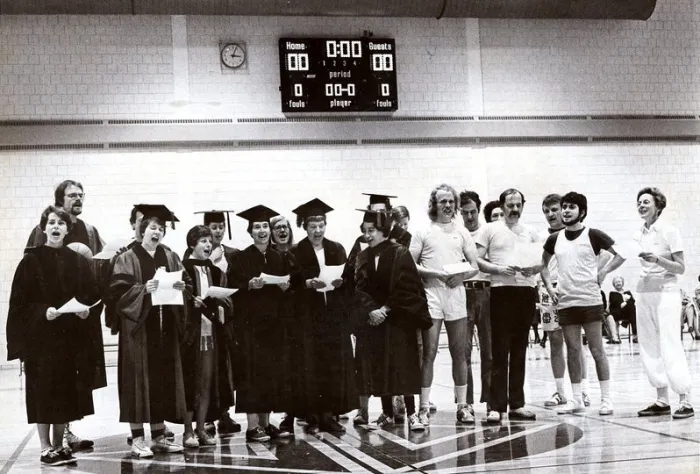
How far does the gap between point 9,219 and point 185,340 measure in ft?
34.3

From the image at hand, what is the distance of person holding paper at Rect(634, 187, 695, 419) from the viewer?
6.20 metres

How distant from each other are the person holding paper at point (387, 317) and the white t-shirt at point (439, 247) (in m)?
0.25

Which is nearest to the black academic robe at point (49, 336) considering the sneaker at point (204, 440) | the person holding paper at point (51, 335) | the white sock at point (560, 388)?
the person holding paper at point (51, 335)

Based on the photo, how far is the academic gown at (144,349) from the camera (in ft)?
18.4

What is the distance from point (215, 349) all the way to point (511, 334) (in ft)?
7.88

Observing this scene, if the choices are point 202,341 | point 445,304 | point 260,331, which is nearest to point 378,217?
point 445,304

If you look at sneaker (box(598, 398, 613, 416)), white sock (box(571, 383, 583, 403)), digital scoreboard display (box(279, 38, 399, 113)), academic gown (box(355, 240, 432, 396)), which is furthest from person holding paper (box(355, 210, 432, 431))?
digital scoreboard display (box(279, 38, 399, 113))

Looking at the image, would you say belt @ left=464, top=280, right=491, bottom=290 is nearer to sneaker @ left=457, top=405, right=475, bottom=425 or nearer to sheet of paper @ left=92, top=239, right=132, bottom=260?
sneaker @ left=457, top=405, right=475, bottom=425

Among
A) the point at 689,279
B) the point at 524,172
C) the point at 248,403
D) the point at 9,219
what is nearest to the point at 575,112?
the point at 524,172

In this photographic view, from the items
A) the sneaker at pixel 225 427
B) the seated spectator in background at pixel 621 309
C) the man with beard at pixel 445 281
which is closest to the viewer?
the man with beard at pixel 445 281

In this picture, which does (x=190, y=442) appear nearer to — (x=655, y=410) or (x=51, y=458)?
(x=51, y=458)

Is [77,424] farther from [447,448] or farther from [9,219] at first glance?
[9,219]

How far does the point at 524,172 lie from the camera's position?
54.4 ft

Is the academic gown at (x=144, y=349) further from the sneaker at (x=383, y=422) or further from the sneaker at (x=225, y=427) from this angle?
the sneaker at (x=383, y=422)
